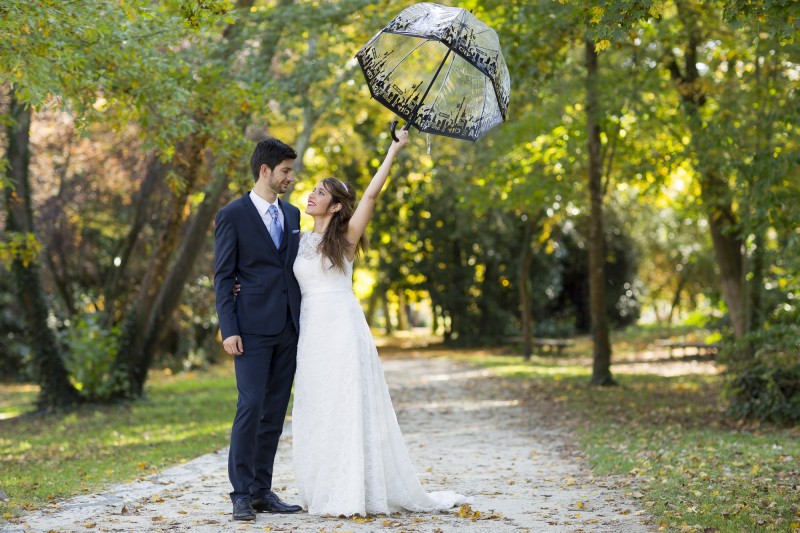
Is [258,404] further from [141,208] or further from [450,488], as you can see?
[141,208]

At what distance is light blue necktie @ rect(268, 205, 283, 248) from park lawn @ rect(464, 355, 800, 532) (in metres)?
2.92

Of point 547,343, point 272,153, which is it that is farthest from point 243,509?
point 547,343

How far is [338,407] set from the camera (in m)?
5.89

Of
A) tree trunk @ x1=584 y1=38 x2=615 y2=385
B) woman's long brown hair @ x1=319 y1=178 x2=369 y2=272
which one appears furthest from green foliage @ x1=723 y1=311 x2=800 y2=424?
woman's long brown hair @ x1=319 y1=178 x2=369 y2=272

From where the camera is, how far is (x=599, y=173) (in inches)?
611

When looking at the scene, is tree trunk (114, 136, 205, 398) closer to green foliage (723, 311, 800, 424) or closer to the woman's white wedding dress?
green foliage (723, 311, 800, 424)

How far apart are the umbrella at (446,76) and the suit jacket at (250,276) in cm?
116

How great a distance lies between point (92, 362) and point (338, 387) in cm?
1002

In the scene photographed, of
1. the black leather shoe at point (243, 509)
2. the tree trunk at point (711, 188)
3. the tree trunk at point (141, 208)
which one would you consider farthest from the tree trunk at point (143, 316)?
the black leather shoe at point (243, 509)

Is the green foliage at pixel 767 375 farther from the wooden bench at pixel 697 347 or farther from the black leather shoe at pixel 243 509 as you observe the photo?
the wooden bench at pixel 697 347

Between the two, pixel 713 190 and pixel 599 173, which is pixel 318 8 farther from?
pixel 713 190

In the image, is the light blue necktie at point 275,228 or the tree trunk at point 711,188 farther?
the tree trunk at point 711,188

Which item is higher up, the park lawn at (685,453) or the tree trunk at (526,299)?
the tree trunk at (526,299)

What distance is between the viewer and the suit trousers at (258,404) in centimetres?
581
